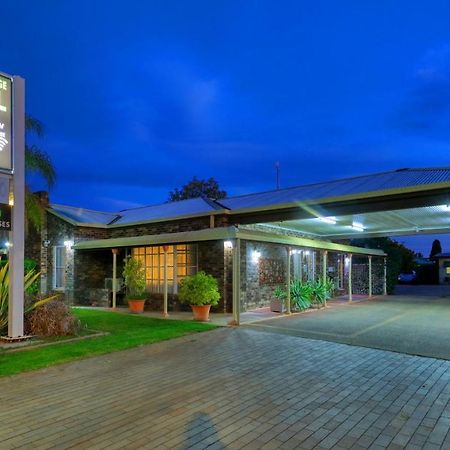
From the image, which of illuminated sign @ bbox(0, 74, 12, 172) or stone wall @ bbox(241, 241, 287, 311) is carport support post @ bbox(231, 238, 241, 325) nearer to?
stone wall @ bbox(241, 241, 287, 311)

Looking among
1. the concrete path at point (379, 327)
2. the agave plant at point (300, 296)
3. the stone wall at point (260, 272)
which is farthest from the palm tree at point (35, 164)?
the agave plant at point (300, 296)

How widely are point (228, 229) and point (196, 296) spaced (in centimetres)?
206

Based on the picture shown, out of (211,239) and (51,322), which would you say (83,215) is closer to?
(211,239)

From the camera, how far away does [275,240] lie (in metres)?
11.9

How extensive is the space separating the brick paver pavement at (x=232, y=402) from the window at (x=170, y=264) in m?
6.81

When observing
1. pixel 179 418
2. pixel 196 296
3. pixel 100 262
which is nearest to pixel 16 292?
pixel 196 296

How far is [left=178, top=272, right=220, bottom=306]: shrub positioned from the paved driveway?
1481 mm

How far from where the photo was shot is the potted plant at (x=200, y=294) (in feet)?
37.0

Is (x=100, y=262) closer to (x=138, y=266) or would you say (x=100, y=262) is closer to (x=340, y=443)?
(x=138, y=266)

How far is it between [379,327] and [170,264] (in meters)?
7.27

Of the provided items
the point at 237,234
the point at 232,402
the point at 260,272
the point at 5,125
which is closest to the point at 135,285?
the point at 260,272

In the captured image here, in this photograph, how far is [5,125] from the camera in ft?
27.3

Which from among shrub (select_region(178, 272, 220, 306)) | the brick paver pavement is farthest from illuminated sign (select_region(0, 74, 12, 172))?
shrub (select_region(178, 272, 220, 306))

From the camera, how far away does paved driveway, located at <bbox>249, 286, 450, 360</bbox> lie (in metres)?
8.25
